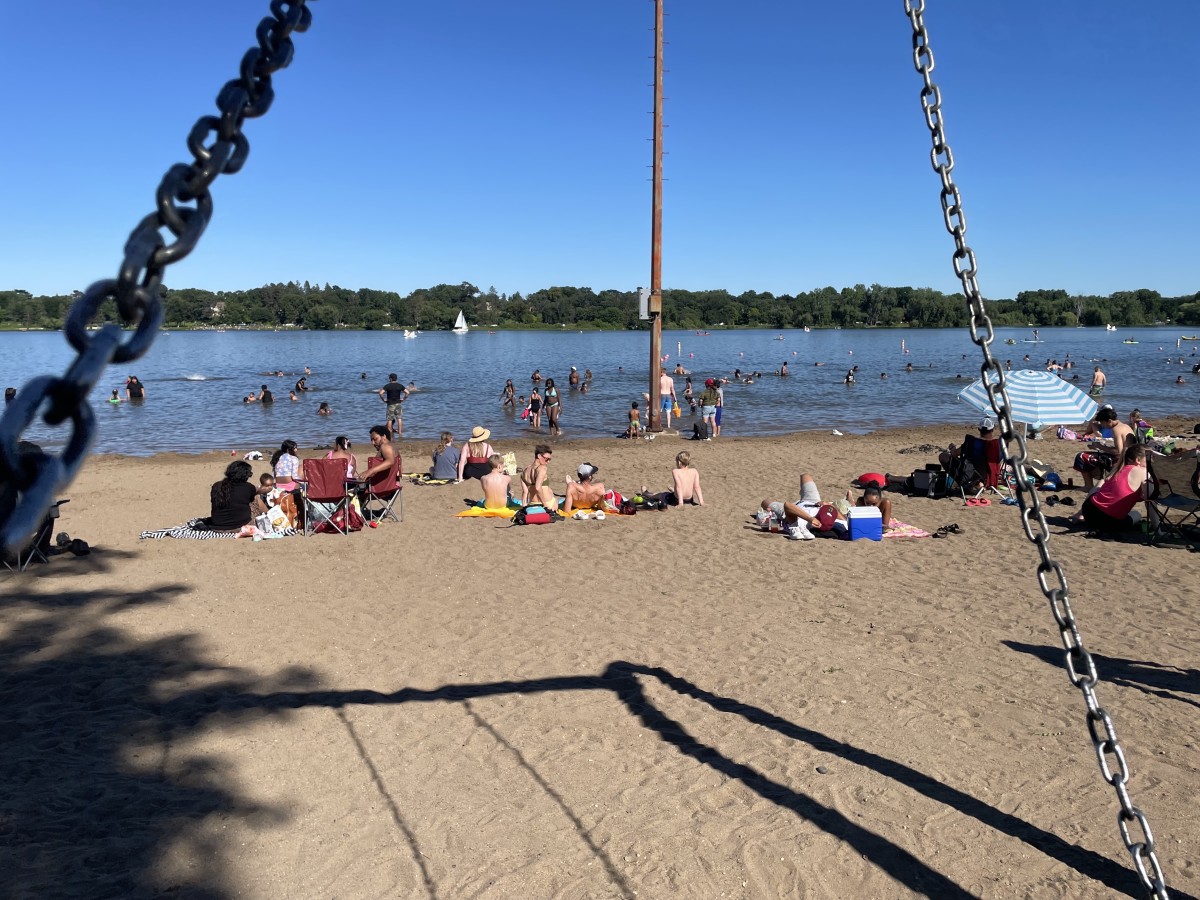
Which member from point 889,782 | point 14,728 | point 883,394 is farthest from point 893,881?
point 883,394

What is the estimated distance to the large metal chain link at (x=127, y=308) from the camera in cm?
122

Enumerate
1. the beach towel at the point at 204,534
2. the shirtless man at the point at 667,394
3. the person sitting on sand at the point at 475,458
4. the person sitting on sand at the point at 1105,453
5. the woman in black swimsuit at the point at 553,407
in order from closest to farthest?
the beach towel at the point at 204,534, the person sitting on sand at the point at 1105,453, the person sitting on sand at the point at 475,458, the shirtless man at the point at 667,394, the woman in black swimsuit at the point at 553,407

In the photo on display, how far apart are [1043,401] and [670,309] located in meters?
156

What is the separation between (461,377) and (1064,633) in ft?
162

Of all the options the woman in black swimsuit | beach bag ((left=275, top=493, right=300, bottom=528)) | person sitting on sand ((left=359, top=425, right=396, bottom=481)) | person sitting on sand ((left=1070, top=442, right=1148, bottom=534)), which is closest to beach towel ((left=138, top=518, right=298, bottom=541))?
beach bag ((left=275, top=493, right=300, bottom=528))

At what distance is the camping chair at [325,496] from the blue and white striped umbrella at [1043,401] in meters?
9.28

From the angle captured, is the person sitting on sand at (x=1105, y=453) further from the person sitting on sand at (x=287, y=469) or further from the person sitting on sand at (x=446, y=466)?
the person sitting on sand at (x=287, y=469)

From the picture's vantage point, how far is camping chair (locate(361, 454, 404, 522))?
37.0 ft

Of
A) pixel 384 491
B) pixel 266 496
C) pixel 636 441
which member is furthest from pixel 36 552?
pixel 636 441

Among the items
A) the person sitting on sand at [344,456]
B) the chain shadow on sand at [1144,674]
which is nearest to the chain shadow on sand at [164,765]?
the chain shadow on sand at [1144,674]

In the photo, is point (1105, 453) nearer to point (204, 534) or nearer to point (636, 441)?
point (636, 441)

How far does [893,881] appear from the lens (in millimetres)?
3949

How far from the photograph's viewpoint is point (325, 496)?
10.7m

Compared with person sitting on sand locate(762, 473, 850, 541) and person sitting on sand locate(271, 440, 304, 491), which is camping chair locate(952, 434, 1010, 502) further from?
person sitting on sand locate(271, 440, 304, 491)
